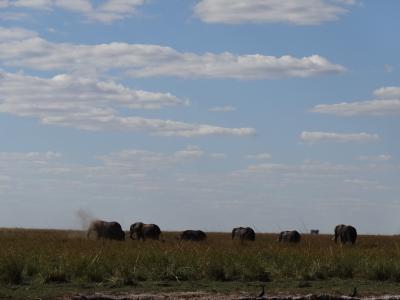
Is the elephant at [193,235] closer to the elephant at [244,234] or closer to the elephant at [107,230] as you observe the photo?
the elephant at [244,234]

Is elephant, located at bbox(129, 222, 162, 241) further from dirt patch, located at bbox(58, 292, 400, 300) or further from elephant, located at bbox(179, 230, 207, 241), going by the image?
dirt patch, located at bbox(58, 292, 400, 300)

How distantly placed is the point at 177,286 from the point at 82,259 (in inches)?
109

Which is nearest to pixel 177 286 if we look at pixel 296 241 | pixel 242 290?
pixel 242 290

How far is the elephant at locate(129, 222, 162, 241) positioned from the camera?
47125 millimetres

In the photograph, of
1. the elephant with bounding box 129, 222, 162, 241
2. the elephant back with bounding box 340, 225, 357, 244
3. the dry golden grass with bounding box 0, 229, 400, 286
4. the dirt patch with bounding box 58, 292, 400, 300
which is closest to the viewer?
the dirt patch with bounding box 58, 292, 400, 300

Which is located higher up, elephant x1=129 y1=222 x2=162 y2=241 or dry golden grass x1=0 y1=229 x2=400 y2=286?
elephant x1=129 y1=222 x2=162 y2=241

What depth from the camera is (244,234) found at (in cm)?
4572

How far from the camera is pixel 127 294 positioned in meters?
16.8

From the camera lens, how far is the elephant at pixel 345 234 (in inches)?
1791

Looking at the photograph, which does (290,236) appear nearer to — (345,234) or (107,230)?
(345,234)

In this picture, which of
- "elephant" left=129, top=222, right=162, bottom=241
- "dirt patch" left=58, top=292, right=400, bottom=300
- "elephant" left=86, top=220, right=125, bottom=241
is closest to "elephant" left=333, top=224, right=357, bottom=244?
"elephant" left=129, top=222, right=162, bottom=241

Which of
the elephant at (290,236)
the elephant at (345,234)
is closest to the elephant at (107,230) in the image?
the elephant at (290,236)

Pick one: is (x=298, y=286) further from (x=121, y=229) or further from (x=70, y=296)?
(x=121, y=229)

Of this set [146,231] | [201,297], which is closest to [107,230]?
[146,231]
